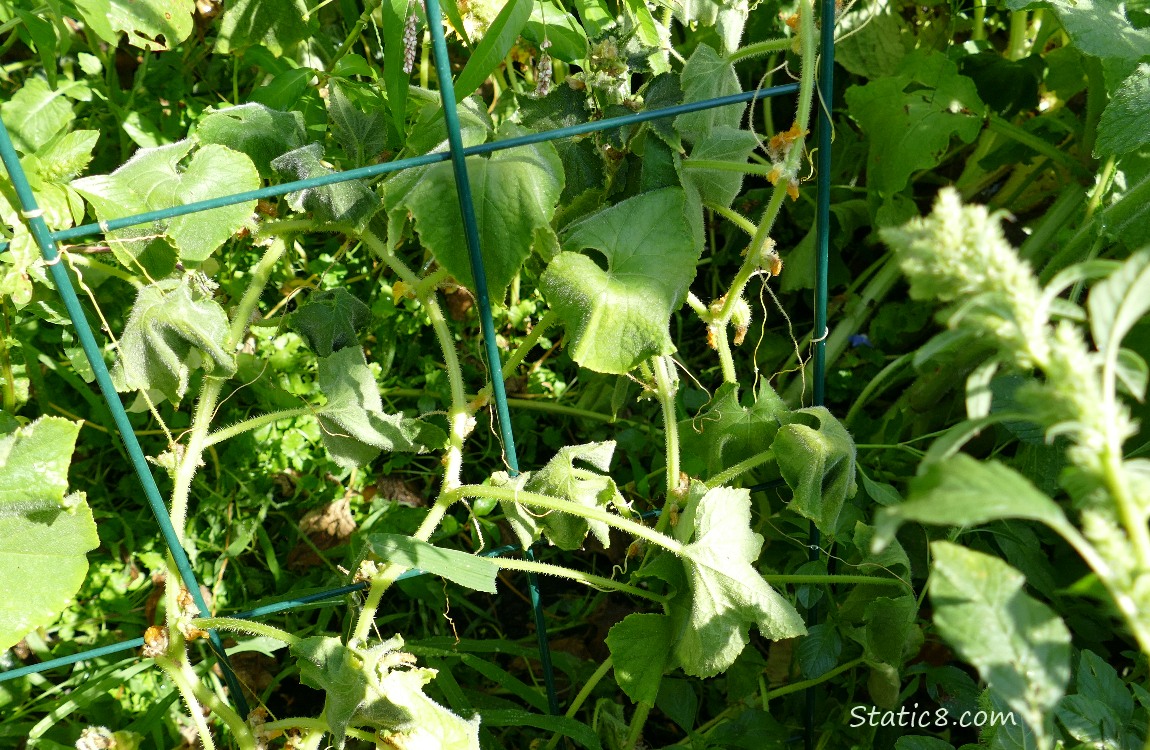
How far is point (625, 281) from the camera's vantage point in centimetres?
109

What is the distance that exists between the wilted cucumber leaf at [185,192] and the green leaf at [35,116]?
462 mm

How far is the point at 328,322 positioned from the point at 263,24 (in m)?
0.61

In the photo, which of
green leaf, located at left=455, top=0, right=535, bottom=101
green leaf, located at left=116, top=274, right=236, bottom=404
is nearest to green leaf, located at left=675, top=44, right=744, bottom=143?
green leaf, located at left=455, top=0, right=535, bottom=101

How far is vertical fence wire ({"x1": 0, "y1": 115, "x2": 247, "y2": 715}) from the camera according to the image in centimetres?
95

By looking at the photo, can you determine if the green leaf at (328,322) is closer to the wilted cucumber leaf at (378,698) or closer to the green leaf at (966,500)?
the wilted cucumber leaf at (378,698)

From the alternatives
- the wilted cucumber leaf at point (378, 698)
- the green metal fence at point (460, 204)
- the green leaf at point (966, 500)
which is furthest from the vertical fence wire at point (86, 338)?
the green leaf at point (966, 500)

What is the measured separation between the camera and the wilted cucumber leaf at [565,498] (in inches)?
45.1

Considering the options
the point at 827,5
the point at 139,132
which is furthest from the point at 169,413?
the point at 827,5

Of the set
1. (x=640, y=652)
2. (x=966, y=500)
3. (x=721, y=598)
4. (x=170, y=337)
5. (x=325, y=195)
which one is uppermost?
(x=966, y=500)

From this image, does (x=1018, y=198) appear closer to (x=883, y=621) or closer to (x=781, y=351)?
(x=781, y=351)

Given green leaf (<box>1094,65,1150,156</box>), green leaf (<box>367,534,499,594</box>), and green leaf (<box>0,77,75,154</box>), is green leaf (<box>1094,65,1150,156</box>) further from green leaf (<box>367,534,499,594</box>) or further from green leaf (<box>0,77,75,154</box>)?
green leaf (<box>0,77,75,154</box>)

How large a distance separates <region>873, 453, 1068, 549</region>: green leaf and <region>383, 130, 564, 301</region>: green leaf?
562mm

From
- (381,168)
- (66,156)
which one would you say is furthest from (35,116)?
(381,168)

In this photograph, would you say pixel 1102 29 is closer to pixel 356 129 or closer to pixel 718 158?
pixel 718 158
